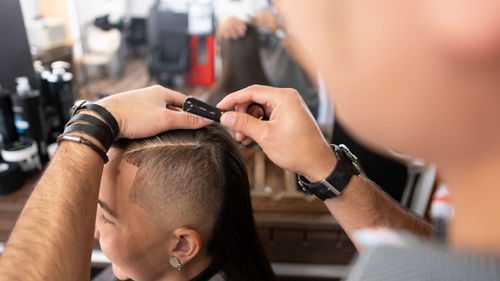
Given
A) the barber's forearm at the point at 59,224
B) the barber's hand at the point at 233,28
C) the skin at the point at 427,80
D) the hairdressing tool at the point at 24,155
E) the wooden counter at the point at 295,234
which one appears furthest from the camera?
the barber's hand at the point at 233,28

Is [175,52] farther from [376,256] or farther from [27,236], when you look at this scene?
[376,256]

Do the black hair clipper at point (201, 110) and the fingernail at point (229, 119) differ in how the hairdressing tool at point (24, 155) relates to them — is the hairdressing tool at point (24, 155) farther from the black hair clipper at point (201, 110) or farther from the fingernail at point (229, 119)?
the fingernail at point (229, 119)

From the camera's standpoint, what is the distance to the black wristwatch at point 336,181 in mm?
961

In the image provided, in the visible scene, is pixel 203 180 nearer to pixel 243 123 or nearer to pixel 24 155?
pixel 243 123

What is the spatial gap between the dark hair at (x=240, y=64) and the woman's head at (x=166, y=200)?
1.39 meters

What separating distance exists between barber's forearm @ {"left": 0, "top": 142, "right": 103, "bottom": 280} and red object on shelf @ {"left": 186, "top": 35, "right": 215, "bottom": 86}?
6666 mm

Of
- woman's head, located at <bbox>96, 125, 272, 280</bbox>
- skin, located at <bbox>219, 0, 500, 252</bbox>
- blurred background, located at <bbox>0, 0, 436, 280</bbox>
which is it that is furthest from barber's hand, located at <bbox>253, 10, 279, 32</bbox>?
skin, located at <bbox>219, 0, 500, 252</bbox>

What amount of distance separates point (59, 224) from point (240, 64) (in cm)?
189

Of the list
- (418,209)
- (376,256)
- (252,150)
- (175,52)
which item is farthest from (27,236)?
(175,52)

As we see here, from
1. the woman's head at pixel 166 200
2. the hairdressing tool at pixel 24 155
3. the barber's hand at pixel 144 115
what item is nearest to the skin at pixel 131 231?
the woman's head at pixel 166 200

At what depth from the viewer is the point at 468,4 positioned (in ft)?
1.04

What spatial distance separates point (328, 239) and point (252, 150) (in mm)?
580

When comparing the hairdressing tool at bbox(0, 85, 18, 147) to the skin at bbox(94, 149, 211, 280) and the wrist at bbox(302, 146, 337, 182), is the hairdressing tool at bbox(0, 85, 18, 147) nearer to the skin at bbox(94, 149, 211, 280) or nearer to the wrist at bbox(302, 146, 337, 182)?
the skin at bbox(94, 149, 211, 280)

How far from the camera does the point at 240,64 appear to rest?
2.45 meters
